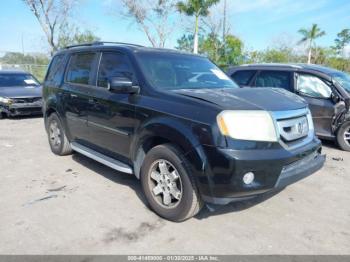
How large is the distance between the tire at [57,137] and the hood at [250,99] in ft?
9.85

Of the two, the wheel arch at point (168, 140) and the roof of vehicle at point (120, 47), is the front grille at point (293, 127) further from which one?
the roof of vehicle at point (120, 47)

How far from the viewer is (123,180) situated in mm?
4625

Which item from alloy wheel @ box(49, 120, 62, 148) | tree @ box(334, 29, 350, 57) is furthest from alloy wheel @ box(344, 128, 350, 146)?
tree @ box(334, 29, 350, 57)

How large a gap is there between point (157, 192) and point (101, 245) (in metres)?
0.87

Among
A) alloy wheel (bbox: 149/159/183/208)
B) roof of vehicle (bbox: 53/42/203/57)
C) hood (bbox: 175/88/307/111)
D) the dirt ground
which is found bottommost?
the dirt ground

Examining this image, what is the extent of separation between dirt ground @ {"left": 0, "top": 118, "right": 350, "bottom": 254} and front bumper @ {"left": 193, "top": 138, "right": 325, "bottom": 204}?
51cm

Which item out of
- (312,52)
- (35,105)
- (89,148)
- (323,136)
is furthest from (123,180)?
(312,52)

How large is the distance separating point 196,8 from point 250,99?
23443 mm

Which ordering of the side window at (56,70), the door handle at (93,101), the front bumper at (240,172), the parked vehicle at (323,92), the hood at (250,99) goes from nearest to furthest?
the front bumper at (240,172) < the hood at (250,99) < the door handle at (93,101) < the side window at (56,70) < the parked vehicle at (323,92)

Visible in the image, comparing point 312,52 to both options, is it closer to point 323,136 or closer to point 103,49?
point 323,136

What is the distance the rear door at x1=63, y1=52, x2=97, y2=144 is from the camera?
4.61 m

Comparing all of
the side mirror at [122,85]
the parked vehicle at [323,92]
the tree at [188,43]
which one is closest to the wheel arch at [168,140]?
the side mirror at [122,85]

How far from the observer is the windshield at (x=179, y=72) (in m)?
3.77

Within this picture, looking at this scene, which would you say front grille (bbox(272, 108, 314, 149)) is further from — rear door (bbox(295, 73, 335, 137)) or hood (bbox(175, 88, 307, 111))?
rear door (bbox(295, 73, 335, 137))
